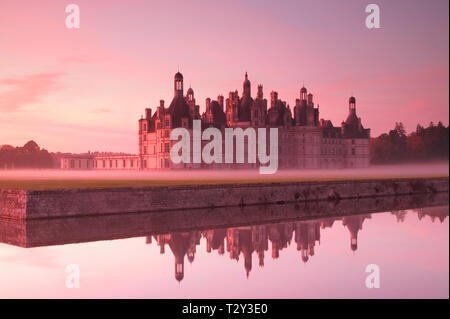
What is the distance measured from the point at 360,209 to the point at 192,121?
24.1m

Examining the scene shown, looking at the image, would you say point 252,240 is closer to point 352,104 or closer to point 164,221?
point 164,221

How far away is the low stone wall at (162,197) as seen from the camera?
17.1 meters

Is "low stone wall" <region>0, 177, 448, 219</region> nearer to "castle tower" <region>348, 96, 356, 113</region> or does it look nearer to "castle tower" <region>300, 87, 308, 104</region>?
"castle tower" <region>300, 87, 308, 104</region>

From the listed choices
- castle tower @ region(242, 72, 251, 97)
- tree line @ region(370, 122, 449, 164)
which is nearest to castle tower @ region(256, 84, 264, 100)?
castle tower @ region(242, 72, 251, 97)

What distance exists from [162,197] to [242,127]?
29842 mm

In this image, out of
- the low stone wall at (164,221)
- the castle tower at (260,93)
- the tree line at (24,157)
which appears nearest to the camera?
the low stone wall at (164,221)

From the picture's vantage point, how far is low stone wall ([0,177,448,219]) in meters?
17.1

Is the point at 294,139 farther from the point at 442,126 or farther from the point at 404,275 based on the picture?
the point at 404,275

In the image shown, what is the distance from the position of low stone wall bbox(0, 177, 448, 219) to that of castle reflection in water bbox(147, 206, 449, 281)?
4616 mm

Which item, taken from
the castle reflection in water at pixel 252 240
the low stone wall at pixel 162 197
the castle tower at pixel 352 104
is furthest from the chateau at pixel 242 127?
the castle reflection in water at pixel 252 240

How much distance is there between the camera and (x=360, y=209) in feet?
75.2

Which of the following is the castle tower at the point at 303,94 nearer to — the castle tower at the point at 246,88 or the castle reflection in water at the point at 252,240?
the castle tower at the point at 246,88

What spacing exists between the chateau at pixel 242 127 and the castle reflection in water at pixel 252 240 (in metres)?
26.7
